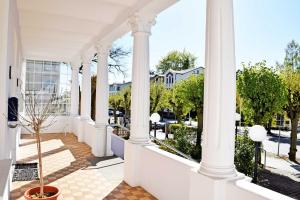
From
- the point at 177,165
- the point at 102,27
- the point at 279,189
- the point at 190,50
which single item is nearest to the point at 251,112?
the point at 279,189

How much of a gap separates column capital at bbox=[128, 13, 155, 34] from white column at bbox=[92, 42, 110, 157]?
2267 millimetres

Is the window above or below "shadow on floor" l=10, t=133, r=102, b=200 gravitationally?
above

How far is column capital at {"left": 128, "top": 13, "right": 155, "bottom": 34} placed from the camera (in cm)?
460

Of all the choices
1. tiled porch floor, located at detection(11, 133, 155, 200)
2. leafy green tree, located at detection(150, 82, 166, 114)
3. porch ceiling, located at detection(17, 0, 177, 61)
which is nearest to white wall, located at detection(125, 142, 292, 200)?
tiled porch floor, located at detection(11, 133, 155, 200)

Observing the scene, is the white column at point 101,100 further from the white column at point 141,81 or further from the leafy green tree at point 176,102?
the leafy green tree at point 176,102

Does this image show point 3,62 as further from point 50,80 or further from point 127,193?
point 50,80

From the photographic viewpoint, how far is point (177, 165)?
11.7ft

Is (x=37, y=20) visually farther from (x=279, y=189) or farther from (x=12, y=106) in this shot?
(x=279, y=189)

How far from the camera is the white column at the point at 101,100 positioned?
6922 millimetres

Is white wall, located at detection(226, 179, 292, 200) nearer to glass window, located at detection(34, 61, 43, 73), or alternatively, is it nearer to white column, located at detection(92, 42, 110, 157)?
white column, located at detection(92, 42, 110, 157)

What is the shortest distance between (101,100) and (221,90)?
482 cm

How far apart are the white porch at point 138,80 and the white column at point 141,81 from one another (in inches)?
0.7

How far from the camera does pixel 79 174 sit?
521cm

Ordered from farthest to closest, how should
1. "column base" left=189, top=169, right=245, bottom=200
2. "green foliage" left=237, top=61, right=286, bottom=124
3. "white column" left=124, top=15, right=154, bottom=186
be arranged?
"green foliage" left=237, top=61, right=286, bottom=124 → "white column" left=124, top=15, right=154, bottom=186 → "column base" left=189, top=169, right=245, bottom=200
